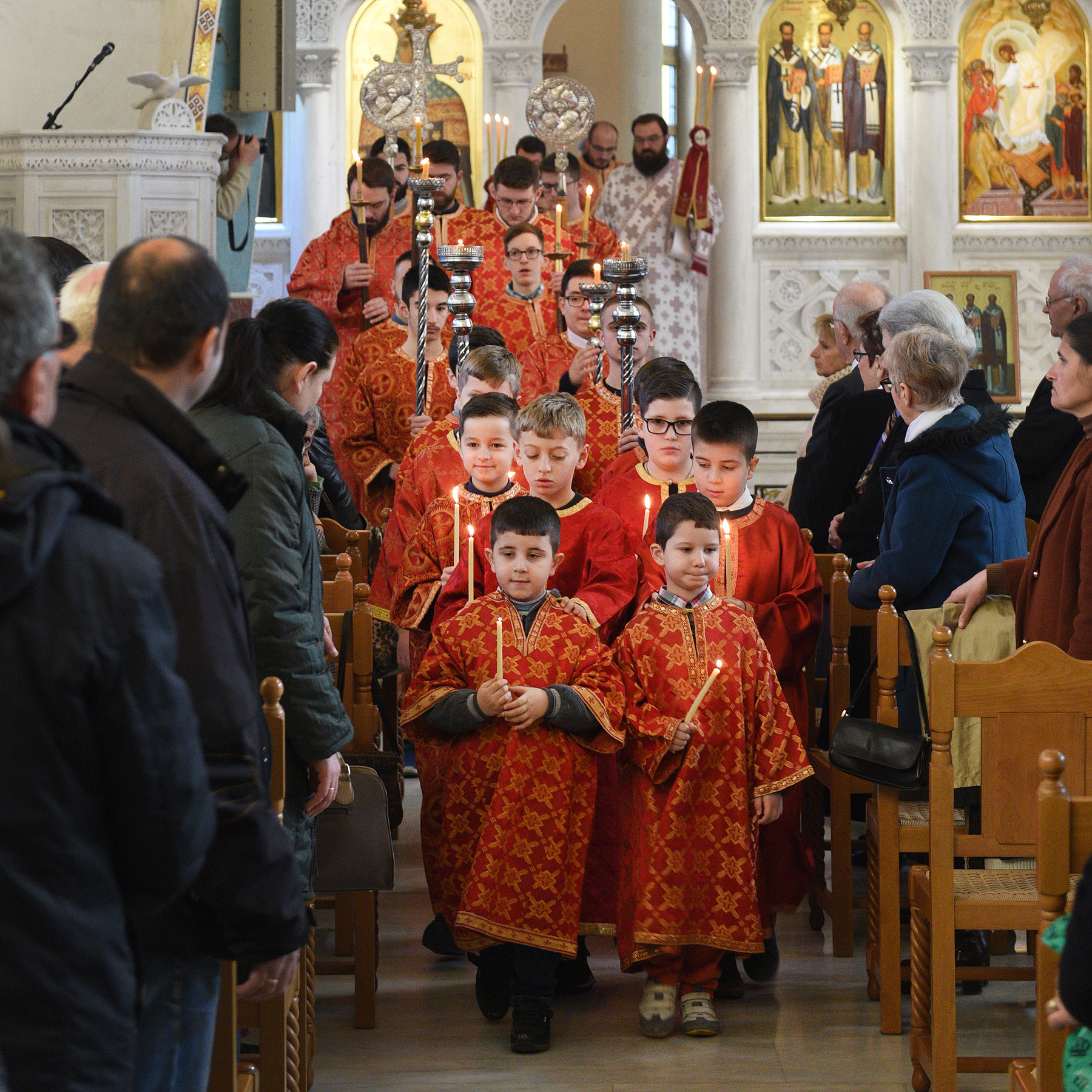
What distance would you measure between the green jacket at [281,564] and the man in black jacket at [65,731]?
104cm

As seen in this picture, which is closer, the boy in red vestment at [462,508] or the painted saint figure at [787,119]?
the boy in red vestment at [462,508]

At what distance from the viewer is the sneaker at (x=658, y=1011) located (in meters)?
3.69

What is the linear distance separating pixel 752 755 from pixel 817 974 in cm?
78

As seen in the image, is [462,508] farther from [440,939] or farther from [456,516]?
[440,939]

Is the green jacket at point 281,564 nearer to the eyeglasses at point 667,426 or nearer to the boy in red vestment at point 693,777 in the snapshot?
the boy in red vestment at point 693,777

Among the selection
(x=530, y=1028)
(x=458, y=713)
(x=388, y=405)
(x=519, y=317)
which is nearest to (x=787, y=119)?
(x=519, y=317)

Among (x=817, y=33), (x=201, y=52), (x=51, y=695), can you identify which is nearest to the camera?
(x=51, y=695)

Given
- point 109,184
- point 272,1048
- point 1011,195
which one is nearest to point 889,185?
point 1011,195

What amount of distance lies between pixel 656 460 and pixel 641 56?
9.34 meters

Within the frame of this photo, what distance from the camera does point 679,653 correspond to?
12.4ft

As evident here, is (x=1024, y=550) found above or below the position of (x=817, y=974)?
above

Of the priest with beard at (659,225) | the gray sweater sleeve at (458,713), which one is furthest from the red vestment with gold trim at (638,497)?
the priest with beard at (659,225)

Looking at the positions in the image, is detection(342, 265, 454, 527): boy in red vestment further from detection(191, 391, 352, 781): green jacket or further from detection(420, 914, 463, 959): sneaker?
detection(191, 391, 352, 781): green jacket

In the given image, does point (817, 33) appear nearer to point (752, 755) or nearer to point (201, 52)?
point (201, 52)
